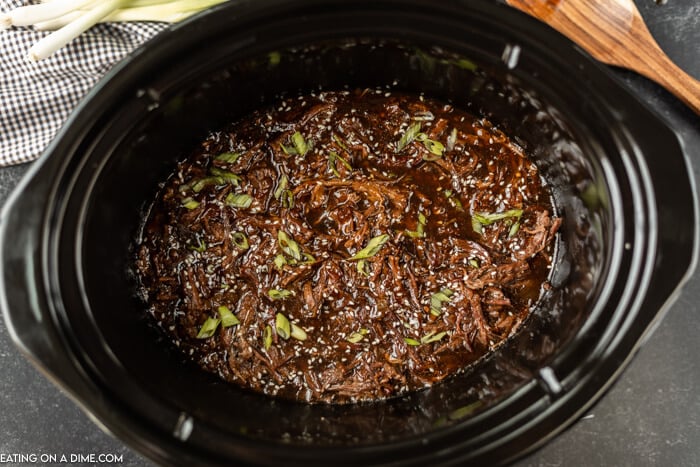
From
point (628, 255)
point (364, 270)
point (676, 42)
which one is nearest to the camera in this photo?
point (628, 255)

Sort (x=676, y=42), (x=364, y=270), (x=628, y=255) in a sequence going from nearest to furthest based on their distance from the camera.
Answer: (x=628, y=255), (x=364, y=270), (x=676, y=42)

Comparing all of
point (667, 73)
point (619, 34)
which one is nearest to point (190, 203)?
point (619, 34)

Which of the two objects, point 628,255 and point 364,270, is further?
point 364,270

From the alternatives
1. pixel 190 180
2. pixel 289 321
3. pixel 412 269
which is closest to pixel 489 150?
pixel 412 269

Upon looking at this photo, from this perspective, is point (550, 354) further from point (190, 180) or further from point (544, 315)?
point (190, 180)

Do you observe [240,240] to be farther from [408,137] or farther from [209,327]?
[408,137]

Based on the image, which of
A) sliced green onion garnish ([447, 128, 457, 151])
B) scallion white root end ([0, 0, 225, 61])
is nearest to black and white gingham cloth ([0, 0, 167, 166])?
scallion white root end ([0, 0, 225, 61])
